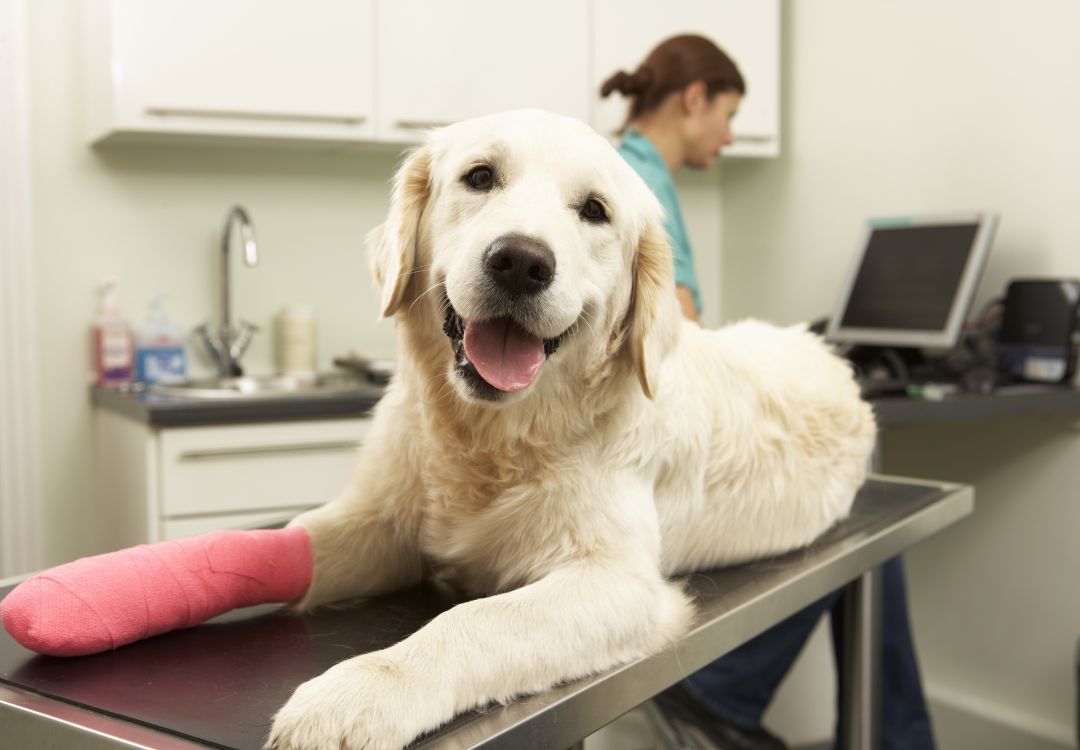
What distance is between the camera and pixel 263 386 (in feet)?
10.7

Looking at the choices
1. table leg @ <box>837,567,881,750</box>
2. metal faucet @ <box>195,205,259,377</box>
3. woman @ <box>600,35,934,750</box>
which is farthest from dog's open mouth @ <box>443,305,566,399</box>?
metal faucet @ <box>195,205,259,377</box>

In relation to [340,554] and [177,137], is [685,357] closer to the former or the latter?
[340,554]

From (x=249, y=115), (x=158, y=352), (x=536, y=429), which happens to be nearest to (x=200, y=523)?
(x=158, y=352)

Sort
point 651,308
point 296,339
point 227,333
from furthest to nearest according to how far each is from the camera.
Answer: point 296,339 < point 227,333 < point 651,308

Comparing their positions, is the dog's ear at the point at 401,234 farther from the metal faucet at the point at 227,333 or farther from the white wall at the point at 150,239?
the white wall at the point at 150,239

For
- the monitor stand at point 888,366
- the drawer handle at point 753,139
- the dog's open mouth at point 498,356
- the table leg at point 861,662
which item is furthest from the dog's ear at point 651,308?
the drawer handle at point 753,139

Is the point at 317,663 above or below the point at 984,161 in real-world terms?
below

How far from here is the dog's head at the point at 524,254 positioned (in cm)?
104

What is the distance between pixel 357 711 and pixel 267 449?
1966mm

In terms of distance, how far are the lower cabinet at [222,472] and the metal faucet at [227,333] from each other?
44cm

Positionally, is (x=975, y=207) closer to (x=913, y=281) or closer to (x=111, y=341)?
(x=913, y=281)

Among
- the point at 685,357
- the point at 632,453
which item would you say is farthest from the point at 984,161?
the point at 632,453

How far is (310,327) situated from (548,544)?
238 cm

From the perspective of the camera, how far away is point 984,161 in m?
3.01
